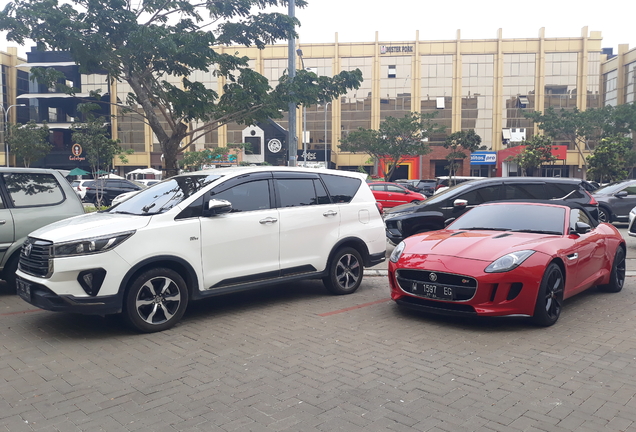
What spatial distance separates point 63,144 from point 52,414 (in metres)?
58.9

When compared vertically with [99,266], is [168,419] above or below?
below

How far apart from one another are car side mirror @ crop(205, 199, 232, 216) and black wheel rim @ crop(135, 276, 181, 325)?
0.92m

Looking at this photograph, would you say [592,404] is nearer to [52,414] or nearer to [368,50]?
[52,414]

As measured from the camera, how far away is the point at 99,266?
5555 mm

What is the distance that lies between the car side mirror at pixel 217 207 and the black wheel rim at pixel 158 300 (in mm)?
919

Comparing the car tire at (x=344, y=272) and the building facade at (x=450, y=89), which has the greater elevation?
the building facade at (x=450, y=89)

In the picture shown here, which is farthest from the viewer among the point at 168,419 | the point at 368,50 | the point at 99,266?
the point at 368,50

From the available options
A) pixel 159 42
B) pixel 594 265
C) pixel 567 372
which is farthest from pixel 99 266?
pixel 159 42

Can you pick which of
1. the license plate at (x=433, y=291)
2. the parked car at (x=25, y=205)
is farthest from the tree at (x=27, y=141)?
the license plate at (x=433, y=291)

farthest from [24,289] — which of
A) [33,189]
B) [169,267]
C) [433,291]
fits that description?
[433,291]

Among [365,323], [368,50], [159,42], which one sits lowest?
[365,323]

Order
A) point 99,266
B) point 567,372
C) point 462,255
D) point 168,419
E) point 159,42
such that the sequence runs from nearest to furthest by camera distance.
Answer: point 168,419 → point 567,372 → point 99,266 → point 462,255 → point 159,42

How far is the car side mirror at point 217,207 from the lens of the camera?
6.28 metres

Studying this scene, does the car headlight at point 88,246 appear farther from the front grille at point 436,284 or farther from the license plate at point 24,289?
the front grille at point 436,284
